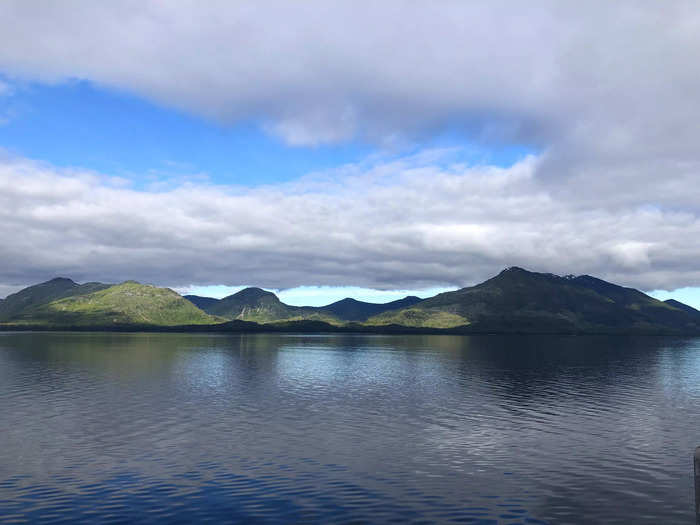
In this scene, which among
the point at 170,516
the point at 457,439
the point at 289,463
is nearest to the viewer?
the point at 170,516

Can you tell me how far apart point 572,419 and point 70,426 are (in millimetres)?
75800

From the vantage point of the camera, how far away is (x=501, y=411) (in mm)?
88688

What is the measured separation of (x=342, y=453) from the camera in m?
59.2

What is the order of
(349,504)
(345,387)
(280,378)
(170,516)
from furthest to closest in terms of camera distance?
(280,378) → (345,387) → (349,504) → (170,516)

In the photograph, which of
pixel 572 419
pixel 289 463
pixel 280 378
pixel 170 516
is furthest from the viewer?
pixel 280 378

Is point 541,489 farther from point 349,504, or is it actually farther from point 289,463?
point 289,463

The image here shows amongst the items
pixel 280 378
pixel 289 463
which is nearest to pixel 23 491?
pixel 289 463

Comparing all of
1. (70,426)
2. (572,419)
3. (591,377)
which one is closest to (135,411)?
(70,426)

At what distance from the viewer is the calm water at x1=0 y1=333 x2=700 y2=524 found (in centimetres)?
4191

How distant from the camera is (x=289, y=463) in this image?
54.8 meters

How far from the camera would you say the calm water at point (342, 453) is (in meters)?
41.9

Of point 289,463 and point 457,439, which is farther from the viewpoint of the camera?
point 457,439

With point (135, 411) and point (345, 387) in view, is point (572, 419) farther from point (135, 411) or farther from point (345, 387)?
point (135, 411)

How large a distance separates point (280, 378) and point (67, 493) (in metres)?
94.7
